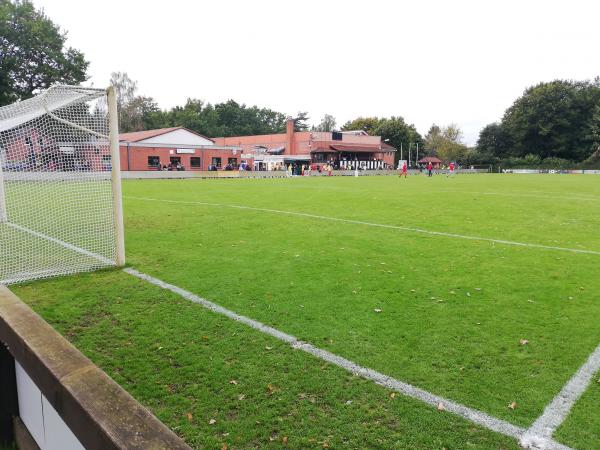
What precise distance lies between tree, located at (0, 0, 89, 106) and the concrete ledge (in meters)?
49.6

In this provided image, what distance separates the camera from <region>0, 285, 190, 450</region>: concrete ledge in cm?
151

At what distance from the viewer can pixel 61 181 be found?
32.0ft

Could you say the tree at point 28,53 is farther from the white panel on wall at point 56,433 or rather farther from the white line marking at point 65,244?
the white panel on wall at point 56,433

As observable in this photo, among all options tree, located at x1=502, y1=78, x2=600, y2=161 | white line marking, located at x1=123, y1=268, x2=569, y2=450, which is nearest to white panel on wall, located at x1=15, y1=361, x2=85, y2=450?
white line marking, located at x1=123, y1=268, x2=569, y2=450

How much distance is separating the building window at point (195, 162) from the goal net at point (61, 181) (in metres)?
46.7

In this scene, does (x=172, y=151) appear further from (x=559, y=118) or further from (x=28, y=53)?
(x=559, y=118)

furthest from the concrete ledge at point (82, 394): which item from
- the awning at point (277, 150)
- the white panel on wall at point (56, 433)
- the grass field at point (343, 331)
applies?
the awning at point (277, 150)

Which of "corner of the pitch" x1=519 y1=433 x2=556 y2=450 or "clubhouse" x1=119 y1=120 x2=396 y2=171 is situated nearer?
"corner of the pitch" x1=519 y1=433 x2=556 y2=450

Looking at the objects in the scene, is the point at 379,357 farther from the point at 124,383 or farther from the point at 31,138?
the point at 31,138

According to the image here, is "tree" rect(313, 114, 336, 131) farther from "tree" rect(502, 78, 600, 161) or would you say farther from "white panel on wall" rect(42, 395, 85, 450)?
"white panel on wall" rect(42, 395, 85, 450)

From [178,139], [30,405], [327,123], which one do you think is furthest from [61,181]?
[327,123]

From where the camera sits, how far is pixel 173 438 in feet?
4.83

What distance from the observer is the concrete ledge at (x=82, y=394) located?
4.95 ft

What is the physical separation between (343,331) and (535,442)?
6.99 ft
